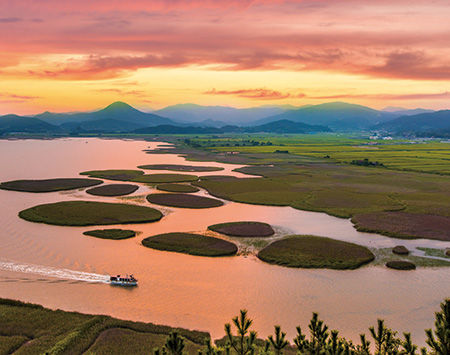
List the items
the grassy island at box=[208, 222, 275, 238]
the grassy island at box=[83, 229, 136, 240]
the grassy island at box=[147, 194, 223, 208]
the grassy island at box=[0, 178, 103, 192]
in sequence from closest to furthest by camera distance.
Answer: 1. the grassy island at box=[83, 229, 136, 240]
2. the grassy island at box=[208, 222, 275, 238]
3. the grassy island at box=[147, 194, 223, 208]
4. the grassy island at box=[0, 178, 103, 192]

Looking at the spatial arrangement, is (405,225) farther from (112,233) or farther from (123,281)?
(112,233)

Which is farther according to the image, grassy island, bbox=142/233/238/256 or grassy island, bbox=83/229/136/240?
grassy island, bbox=83/229/136/240

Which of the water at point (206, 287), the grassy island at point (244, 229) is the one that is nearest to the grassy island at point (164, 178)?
the grassy island at point (244, 229)

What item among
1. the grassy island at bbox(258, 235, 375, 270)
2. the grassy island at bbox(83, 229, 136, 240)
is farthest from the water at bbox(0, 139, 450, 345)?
the grassy island at bbox(258, 235, 375, 270)

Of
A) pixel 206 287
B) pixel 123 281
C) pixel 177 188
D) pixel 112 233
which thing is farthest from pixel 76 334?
pixel 177 188

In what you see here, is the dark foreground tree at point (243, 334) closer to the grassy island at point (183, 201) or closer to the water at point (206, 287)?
the water at point (206, 287)

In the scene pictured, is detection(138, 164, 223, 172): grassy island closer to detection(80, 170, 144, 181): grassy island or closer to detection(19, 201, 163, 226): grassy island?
detection(80, 170, 144, 181): grassy island

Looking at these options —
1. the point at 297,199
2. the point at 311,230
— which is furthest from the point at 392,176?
the point at 311,230
